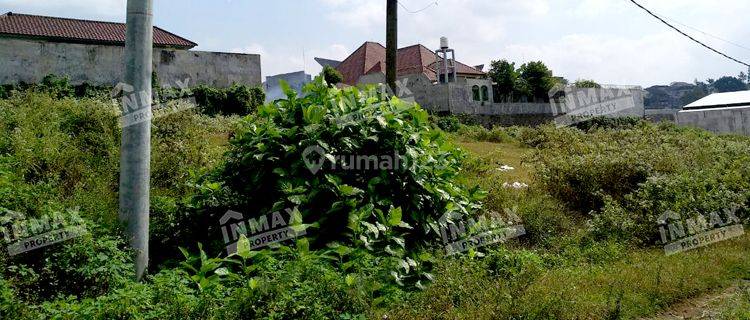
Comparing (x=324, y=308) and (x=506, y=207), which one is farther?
(x=506, y=207)

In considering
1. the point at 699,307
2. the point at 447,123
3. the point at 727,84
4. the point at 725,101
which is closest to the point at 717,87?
the point at 727,84

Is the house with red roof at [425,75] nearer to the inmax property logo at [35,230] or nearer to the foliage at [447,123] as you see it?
the foliage at [447,123]

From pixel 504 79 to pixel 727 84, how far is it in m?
79.9

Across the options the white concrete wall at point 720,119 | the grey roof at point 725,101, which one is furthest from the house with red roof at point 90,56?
the grey roof at point 725,101

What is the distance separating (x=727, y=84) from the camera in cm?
9806

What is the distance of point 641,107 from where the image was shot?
4456 centimetres

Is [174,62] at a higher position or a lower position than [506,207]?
higher

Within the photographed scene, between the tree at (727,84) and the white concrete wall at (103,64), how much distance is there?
8969 centimetres

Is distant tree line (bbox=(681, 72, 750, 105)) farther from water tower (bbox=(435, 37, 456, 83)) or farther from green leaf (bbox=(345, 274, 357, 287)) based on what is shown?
green leaf (bbox=(345, 274, 357, 287))

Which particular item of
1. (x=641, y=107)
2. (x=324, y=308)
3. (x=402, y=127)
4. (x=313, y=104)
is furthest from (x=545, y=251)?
(x=641, y=107)

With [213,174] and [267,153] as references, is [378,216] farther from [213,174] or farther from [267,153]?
[213,174]

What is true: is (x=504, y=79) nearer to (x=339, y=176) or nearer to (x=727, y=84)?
(x=339, y=176)

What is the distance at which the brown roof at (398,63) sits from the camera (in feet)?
123

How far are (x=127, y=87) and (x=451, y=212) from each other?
3447 millimetres
